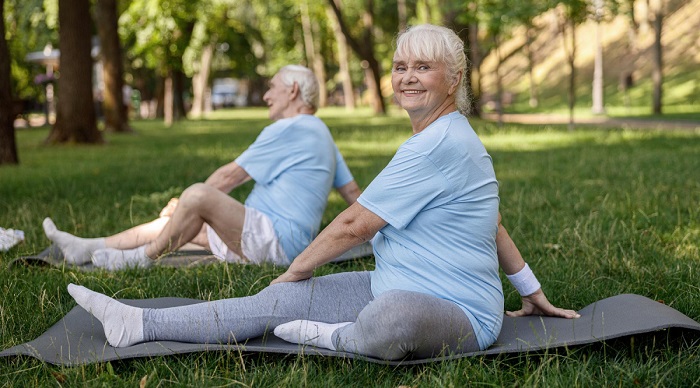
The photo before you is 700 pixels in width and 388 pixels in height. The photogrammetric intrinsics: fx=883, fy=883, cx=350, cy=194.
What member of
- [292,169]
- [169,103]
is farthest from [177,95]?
[292,169]

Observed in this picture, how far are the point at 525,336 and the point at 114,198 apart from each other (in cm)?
558

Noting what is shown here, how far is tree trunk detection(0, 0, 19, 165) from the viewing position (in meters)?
10.6

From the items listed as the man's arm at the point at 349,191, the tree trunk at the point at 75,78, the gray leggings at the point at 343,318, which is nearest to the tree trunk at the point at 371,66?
the tree trunk at the point at 75,78

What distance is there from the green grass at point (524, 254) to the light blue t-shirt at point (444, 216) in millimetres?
266

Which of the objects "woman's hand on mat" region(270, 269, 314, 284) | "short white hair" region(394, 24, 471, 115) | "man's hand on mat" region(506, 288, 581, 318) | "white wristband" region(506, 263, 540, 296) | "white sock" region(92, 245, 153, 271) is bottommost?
"man's hand on mat" region(506, 288, 581, 318)

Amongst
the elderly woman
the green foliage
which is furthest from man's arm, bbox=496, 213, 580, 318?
the green foliage

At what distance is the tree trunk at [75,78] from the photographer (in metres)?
16.6

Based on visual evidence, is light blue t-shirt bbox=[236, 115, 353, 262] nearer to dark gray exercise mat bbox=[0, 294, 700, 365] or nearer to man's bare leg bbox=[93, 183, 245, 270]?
man's bare leg bbox=[93, 183, 245, 270]

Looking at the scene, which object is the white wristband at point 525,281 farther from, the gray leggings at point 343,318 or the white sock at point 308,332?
the white sock at point 308,332

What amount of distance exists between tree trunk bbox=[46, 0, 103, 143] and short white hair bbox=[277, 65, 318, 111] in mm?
12240

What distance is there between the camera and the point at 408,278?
11.0 feet

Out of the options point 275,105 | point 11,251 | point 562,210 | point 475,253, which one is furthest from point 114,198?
point 475,253

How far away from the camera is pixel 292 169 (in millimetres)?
5410

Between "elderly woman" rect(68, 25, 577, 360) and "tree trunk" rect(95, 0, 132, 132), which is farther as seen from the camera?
"tree trunk" rect(95, 0, 132, 132)
